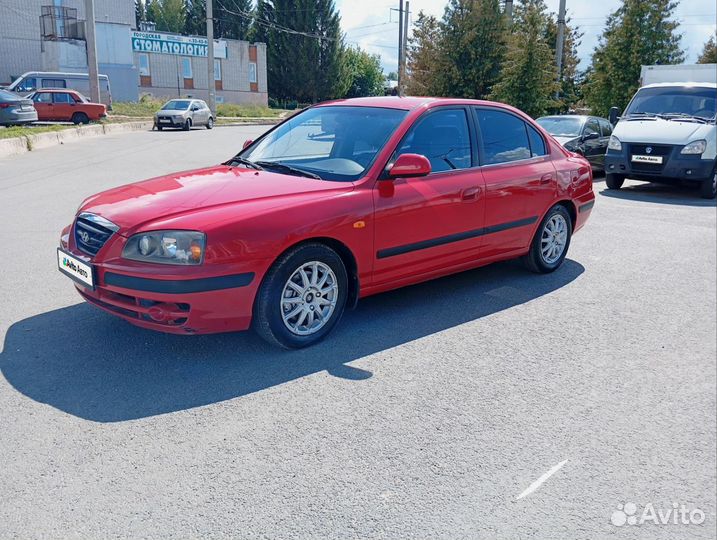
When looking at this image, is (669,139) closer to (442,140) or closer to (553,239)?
(553,239)

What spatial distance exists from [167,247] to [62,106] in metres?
26.7

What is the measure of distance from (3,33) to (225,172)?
4435 cm

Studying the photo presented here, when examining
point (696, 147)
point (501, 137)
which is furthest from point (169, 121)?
point (501, 137)

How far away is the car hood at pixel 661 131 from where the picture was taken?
1206 cm

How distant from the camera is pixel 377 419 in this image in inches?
139

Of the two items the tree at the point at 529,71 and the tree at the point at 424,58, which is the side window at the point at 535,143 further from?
the tree at the point at 424,58

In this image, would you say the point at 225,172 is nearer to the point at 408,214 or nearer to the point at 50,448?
the point at 408,214

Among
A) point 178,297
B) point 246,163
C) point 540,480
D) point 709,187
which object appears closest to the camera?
point 540,480

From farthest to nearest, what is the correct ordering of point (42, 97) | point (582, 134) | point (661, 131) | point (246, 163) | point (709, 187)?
point (42, 97), point (582, 134), point (661, 131), point (709, 187), point (246, 163)

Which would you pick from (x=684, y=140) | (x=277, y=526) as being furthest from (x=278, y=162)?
(x=684, y=140)

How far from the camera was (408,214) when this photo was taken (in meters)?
4.85

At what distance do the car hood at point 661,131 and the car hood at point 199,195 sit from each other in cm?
963

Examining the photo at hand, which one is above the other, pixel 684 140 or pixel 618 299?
pixel 684 140

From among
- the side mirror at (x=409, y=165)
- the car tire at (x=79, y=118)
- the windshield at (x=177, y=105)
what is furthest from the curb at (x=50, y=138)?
the side mirror at (x=409, y=165)
